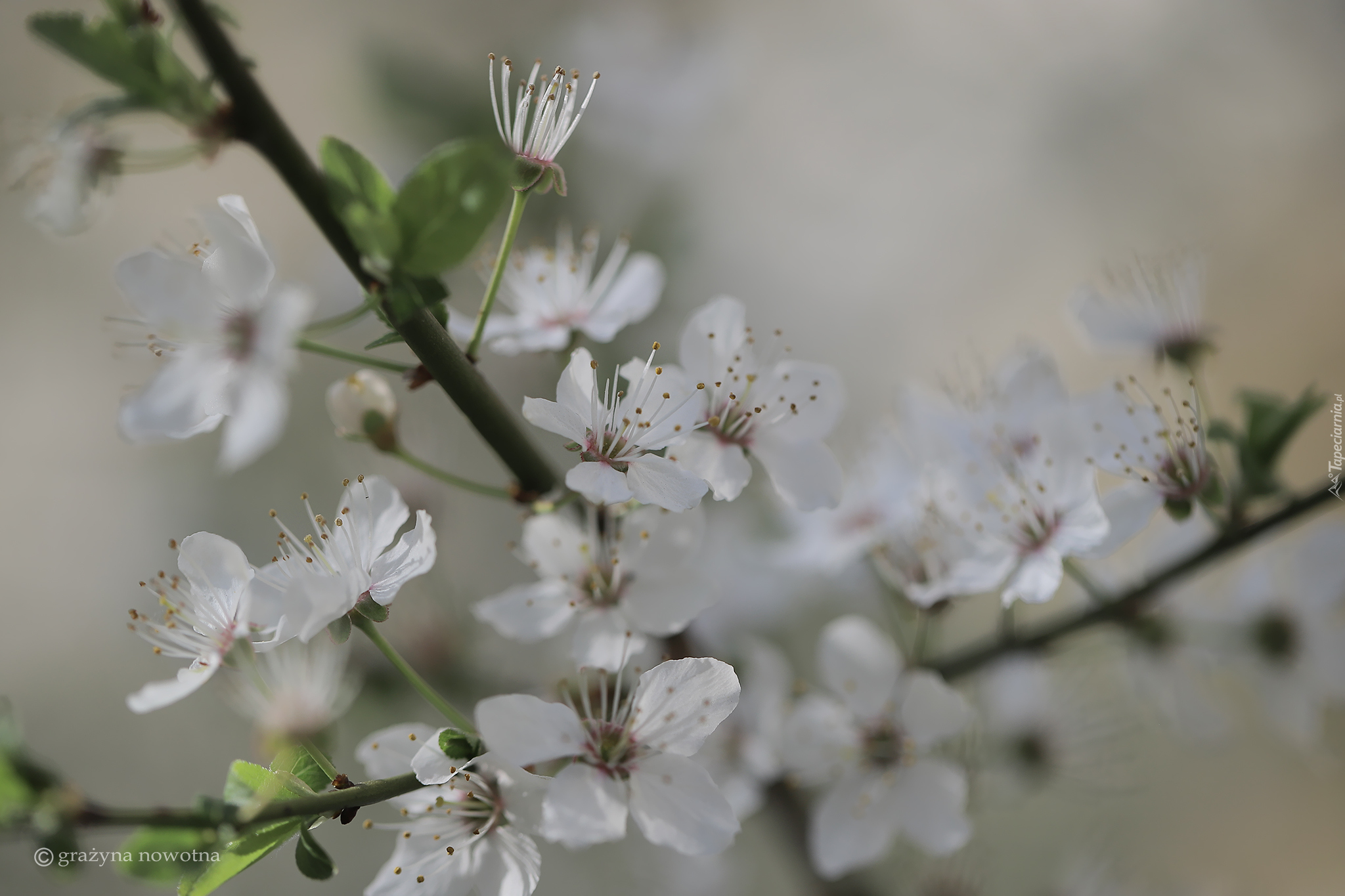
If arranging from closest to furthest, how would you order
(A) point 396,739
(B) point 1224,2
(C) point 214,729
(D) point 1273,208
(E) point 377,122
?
(A) point 396,739, (E) point 377,122, (C) point 214,729, (D) point 1273,208, (B) point 1224,2

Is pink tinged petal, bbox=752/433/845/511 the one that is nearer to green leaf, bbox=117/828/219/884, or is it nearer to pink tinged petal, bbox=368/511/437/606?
pink tinged petal, bbox=368/511/437/606

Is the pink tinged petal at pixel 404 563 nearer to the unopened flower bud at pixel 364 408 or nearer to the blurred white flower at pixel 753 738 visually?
the unopened flower bud at pixel 364 408

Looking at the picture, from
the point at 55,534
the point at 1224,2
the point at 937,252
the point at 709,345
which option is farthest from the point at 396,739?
the point at 1224,2

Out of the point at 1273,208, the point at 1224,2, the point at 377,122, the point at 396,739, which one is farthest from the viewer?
the point at 1224,2

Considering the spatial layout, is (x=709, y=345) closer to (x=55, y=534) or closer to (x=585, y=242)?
(x=585, y=242)

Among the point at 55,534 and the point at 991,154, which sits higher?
the point at 991,154

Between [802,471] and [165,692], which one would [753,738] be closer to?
[802,471]
